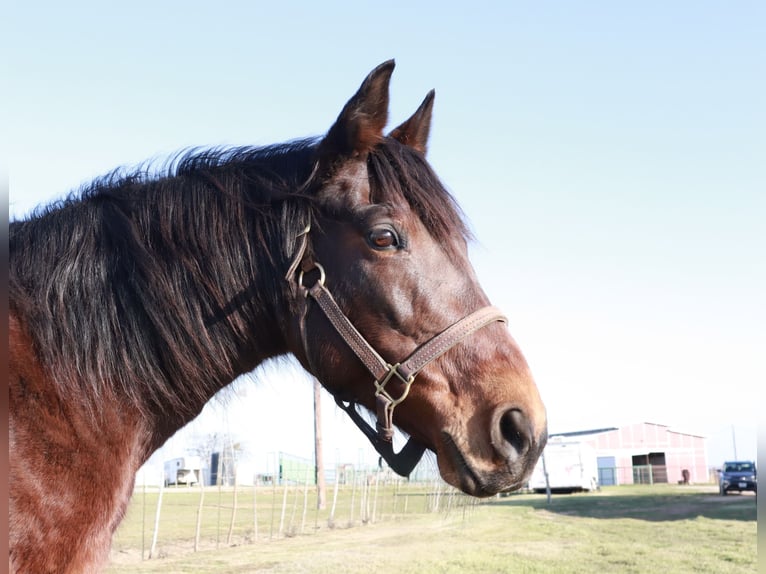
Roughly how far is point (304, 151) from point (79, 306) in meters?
1.16

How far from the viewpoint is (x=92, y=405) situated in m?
2.46

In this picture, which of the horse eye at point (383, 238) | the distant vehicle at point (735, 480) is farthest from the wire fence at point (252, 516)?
the distant vehicle at point (735, 480)

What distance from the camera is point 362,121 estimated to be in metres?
2.86

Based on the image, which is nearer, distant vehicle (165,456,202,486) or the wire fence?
the wire fence

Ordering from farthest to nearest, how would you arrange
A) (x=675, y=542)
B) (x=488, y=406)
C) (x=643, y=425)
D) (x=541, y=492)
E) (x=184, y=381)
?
(x=643, y=425) < (x=541, y=492) < (x=675, y=542) < (x=184, y=381) < (x=488, y=406)

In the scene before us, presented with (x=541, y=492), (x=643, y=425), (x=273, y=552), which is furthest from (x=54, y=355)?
(x=643, y=425)

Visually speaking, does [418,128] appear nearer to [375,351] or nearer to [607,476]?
[375,351]

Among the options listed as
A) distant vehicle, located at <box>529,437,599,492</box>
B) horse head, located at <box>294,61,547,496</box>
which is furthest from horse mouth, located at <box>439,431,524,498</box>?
distant vehicle, located at <box>529,437,599,492</box>

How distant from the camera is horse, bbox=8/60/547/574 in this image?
2.41 metres

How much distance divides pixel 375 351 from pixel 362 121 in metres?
0.98

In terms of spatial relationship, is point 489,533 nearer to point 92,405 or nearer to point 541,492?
point 92,405

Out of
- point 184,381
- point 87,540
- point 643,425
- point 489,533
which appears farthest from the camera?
point 643,425

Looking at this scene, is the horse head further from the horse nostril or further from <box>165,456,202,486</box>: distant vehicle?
<box>165,456,202,486</box>: distant vehicle

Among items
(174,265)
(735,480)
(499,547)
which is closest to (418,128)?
(174,265)
